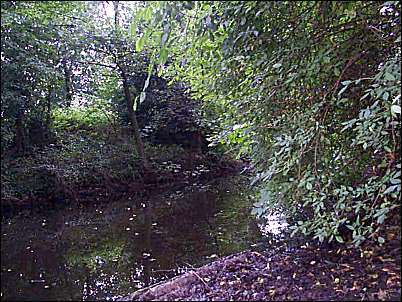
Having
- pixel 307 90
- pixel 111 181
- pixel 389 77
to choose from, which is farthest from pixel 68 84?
pixel 389 77

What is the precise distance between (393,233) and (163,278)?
2.43m

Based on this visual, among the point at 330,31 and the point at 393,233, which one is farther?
the point at 330,31

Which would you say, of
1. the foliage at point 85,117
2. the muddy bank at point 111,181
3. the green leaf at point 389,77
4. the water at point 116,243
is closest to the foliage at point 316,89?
the green leaf at point 389,77

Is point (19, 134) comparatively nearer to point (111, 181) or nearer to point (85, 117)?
point (111, 181)

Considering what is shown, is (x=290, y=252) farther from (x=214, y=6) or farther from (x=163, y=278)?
(x=214, y=6)

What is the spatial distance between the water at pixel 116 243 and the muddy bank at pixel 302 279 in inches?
40.4

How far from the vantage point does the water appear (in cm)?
466

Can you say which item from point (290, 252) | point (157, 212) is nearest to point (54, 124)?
point (157, 212)

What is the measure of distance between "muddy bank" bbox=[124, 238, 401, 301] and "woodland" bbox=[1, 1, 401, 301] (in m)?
0.02

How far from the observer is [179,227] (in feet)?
23.1

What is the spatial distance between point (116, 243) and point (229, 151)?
→ 1982 mm

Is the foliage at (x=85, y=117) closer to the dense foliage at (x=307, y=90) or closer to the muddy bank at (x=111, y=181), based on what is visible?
the muddy bank at (x=111, y=181)

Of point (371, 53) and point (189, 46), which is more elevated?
point (189, 46)

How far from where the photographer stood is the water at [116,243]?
4656 millimetres
